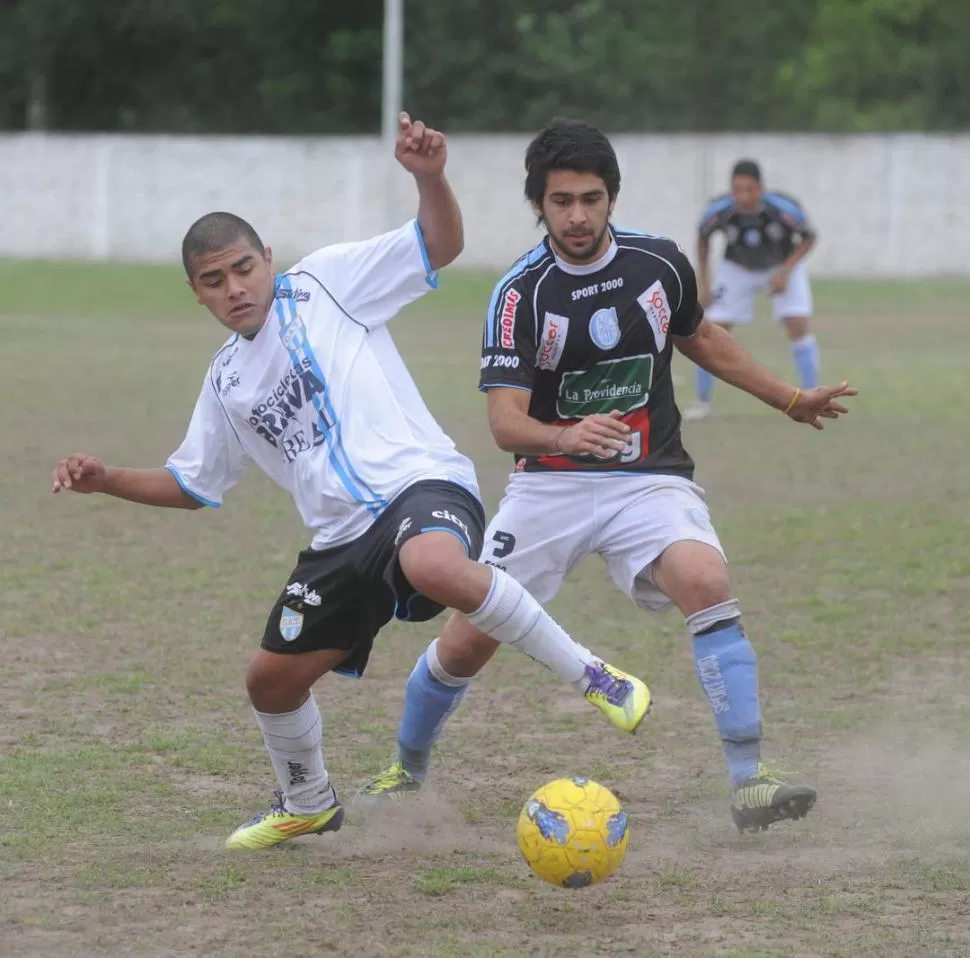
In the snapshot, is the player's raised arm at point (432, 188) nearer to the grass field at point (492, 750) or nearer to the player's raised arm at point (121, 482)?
the player's raised arm at point (121, 482)

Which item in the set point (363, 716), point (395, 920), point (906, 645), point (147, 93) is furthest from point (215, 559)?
point (147, 93)

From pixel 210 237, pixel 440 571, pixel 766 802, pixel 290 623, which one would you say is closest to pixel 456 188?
pixel 210 237

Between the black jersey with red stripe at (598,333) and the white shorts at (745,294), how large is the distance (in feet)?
31.3

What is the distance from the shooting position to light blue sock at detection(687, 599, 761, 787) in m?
4.68

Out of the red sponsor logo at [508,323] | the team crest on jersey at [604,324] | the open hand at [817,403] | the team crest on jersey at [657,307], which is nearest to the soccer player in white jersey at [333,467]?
the red sponsor logo at [508,323]

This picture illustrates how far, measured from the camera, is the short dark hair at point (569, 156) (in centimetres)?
470

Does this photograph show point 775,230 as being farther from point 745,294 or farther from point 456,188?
point 456,188

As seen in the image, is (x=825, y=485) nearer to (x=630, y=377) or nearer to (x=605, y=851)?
(x=630, y=377)

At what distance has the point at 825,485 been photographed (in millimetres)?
10898

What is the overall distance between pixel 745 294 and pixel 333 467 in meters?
10.5

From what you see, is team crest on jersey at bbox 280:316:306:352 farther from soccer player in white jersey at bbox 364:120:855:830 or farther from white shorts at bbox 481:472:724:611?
white shorts at bbox 481:472:724:611

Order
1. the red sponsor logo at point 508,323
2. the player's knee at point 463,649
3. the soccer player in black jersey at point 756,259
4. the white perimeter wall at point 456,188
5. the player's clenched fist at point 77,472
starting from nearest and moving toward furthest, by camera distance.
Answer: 1. the player's clenched fist at point 77,472
2. the red sponsor logo at point 508,323
3. the player's knee at point 463,649
4. the soccer player in black jersey at point 756,259
5. the white perimeter wall at point 456,188

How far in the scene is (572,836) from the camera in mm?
4078

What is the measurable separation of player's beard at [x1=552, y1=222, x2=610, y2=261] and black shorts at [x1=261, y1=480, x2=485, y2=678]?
751 millimetres
